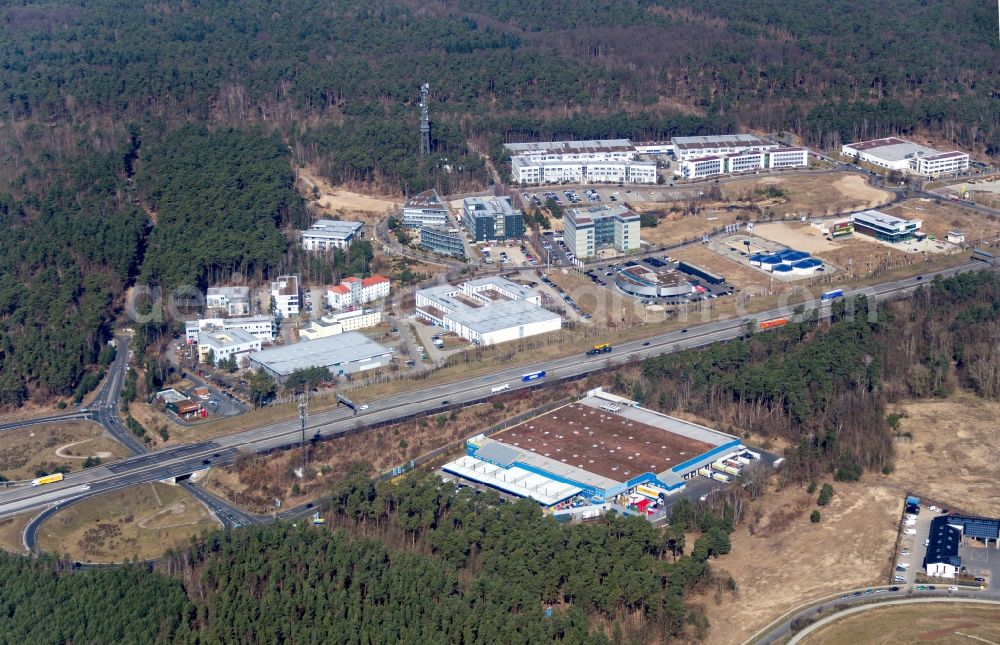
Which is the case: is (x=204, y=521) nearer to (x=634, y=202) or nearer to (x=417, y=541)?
(x=417, y=541)

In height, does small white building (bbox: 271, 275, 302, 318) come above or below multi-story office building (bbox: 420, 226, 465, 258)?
below

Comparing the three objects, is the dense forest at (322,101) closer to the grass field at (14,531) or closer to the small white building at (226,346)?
the small white building at (226,346)

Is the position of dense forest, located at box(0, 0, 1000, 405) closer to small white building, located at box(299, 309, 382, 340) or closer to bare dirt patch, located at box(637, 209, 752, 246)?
small white building, located at box(299, 309, 382, 340)

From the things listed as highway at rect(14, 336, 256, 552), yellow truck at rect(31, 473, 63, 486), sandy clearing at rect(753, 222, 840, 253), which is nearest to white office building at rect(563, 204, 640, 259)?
sandy clearing at rect(753, 222, 840, 253)

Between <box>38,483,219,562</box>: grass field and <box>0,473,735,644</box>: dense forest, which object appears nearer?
<box>0,473,735,644</box>: dense forest

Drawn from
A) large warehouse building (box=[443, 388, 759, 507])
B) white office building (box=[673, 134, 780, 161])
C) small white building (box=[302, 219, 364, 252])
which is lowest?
large warehouse building (box=[443, 388, 759, 507])

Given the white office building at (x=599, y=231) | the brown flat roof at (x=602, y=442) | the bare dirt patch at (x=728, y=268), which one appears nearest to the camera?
the brown flat roof at (x=602, y=442)

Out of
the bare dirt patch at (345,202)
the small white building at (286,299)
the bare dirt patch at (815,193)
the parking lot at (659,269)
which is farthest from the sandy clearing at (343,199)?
the bare dirt patch at (815,193)
